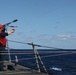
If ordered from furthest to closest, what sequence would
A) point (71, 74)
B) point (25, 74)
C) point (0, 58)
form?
point (71, 74), point (0, 58), point (25, 74)

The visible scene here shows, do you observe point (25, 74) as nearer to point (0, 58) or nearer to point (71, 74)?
point (0, 58)

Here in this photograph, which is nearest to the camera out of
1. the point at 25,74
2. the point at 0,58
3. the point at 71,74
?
the point at 25,74

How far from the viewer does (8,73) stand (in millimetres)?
16953

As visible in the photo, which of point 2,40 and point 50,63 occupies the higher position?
point 50,63

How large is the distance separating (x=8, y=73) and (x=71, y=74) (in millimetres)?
14750

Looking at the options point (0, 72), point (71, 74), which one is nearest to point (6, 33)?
point (0, 72)

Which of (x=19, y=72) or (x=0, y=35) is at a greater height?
(x=0, y=35)

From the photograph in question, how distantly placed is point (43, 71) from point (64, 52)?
1400 mm

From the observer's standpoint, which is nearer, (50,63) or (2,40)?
(2,40)

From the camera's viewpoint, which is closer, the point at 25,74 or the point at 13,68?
the point at 25,74

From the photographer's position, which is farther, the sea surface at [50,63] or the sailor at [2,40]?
the sailor at [2,40]

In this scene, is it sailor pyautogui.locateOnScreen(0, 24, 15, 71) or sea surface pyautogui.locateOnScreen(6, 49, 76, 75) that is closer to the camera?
sea surface pyautogui.locateOnScreen(6, 49, 76, 75)

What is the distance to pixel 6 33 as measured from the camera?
1747 cm

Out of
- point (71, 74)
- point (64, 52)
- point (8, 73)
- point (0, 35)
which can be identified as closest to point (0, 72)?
point (8, 73)
